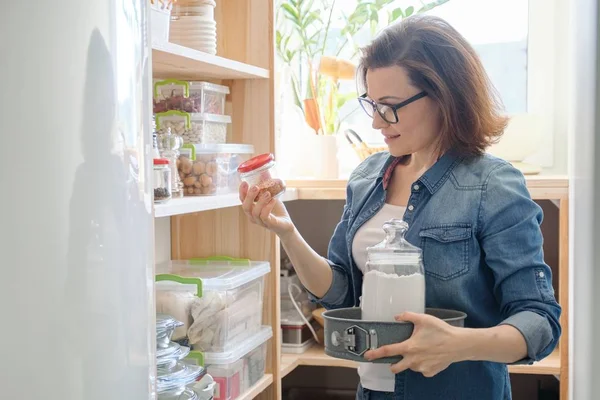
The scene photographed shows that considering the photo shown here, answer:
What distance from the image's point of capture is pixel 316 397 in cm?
276

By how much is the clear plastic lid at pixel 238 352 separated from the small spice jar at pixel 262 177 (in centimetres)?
46

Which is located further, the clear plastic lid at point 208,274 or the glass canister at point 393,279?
the clear plastic lid at point 208,274

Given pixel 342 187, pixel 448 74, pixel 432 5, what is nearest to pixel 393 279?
pixel 448 74

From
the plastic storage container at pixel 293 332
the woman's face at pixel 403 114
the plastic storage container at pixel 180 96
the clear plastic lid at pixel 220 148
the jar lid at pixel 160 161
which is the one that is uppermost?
the plastic storage container at pixel 180 96

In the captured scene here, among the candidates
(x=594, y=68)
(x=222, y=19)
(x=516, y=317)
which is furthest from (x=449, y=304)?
(x=222, y=19)

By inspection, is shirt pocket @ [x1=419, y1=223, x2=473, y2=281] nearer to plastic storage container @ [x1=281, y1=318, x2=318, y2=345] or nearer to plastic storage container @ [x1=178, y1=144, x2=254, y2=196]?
plastic storage container @ [x1=178, y1=144, x2=254, y2=196]

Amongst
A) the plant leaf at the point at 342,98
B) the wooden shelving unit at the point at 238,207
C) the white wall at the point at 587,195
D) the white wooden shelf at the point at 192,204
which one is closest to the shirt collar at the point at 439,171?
the white wall at the point at 587,195

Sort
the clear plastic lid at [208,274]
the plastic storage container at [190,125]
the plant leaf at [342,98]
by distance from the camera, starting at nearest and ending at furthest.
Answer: the clear plastic lid at [208,274] < the plastic storage container at [190,125] < the plant leaf at [342,98]

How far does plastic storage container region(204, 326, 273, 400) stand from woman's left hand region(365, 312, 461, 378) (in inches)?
23.2

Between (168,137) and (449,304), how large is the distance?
0.64m

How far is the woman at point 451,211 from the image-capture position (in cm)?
136

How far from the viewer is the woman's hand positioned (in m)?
1.44

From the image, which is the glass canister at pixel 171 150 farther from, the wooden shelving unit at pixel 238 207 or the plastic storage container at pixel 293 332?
the plastic storage container at pixel 293 332

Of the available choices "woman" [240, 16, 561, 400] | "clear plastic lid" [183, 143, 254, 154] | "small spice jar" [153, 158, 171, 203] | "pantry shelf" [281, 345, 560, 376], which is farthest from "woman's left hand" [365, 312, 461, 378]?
"pantry shelf" [281, 345, 560, 376]
